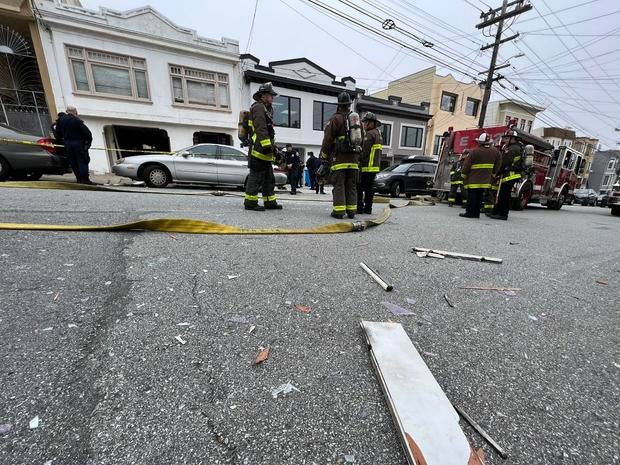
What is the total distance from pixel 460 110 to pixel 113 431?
3041 cm

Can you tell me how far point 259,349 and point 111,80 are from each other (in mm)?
16816

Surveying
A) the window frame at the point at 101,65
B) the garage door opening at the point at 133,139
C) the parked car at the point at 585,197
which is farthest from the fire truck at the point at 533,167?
the parked car at the point at 585,197

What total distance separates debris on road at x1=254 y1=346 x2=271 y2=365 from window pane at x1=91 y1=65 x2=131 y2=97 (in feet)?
54.1

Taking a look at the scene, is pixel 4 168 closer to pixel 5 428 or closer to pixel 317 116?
pixel 5 428

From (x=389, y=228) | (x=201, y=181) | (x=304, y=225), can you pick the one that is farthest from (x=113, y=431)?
(x=201, y=181)

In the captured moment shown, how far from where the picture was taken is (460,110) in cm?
2488

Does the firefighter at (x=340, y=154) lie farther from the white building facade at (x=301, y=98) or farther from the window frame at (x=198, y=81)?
the white building facade at (x=301, y=98)

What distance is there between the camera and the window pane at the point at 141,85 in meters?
13.4

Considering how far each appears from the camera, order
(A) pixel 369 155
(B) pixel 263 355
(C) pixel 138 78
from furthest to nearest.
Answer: (C) pixel 138 78 < (A) pixel 369 155 < (B) pixel 263 355

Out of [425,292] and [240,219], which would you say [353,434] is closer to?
[425,292]

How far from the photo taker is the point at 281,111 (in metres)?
17.7

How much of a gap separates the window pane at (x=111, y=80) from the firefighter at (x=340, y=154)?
539 inches

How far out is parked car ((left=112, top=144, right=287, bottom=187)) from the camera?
828cm

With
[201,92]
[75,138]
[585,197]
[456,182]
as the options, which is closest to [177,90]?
[201,92]
